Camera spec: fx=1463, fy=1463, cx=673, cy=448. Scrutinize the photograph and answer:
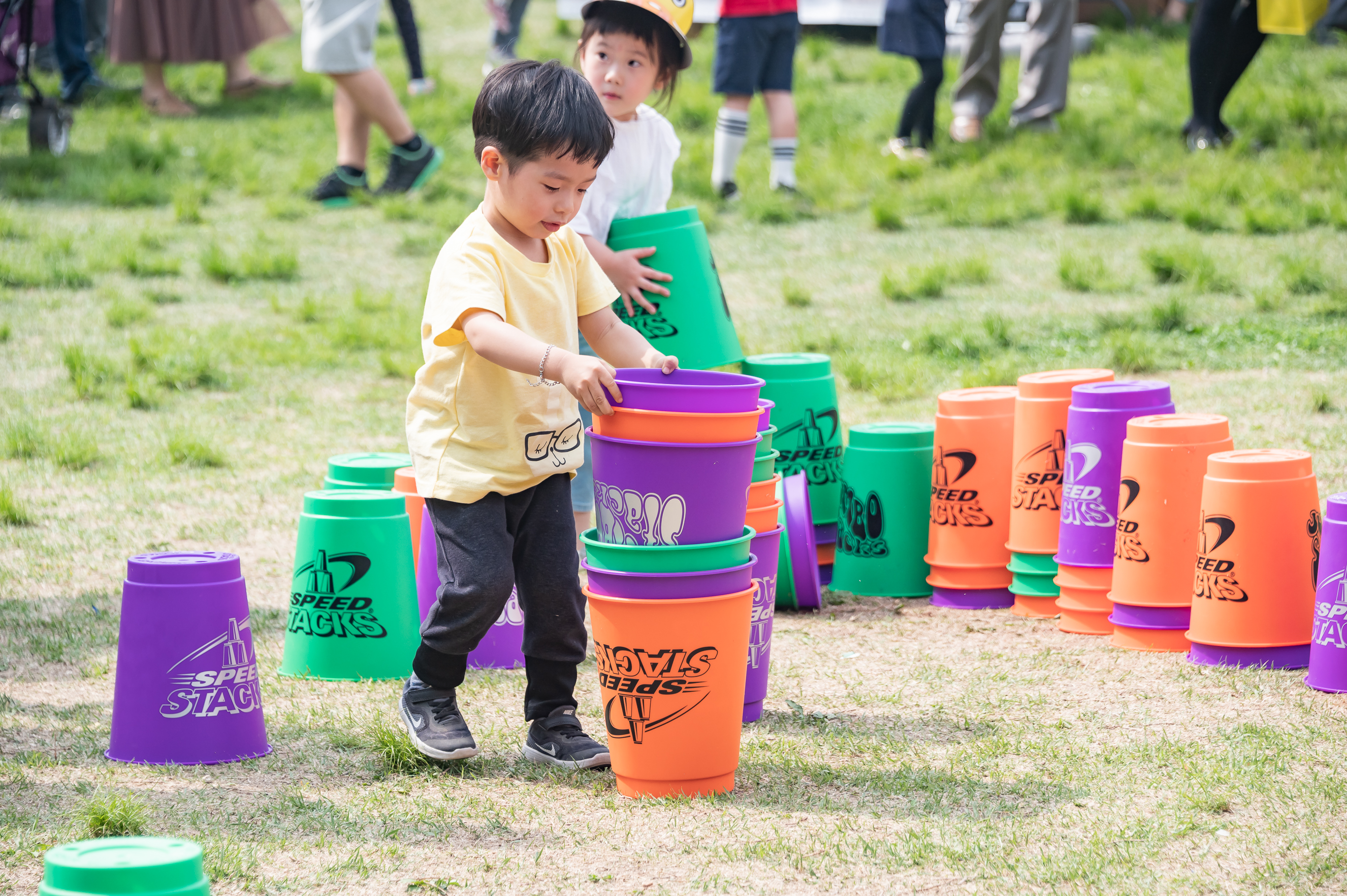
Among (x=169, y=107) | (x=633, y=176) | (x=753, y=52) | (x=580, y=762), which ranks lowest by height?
(x=580, y=762)

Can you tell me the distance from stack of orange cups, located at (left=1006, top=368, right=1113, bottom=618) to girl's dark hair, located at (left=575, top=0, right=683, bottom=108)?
1252mm

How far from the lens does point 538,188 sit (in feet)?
9.00

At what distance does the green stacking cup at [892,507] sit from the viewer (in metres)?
4.10

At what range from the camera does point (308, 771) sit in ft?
9.27

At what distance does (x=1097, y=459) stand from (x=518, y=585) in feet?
5.03

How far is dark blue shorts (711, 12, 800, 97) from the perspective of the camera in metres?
7.77

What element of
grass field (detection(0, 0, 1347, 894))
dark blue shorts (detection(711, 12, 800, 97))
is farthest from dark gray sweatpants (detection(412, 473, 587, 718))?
dark blue shorts (detection(711, 12, 800, 97))

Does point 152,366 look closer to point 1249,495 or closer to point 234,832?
point 234,832

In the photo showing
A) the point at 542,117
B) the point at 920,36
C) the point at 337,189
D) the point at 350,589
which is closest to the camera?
the point at 542,117

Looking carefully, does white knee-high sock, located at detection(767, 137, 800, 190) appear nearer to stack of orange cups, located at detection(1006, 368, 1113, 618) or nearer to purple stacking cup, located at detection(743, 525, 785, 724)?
stack of orange cups, located at detection(1006, 368, 1113, 618)

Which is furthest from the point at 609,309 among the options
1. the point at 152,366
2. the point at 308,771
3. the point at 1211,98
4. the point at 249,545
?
the point at 1211,98

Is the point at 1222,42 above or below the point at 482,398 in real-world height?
above

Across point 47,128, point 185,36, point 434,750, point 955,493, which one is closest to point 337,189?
point 47,128

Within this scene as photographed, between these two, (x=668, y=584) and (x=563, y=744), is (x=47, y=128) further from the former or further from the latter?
(x=668, y=584)
